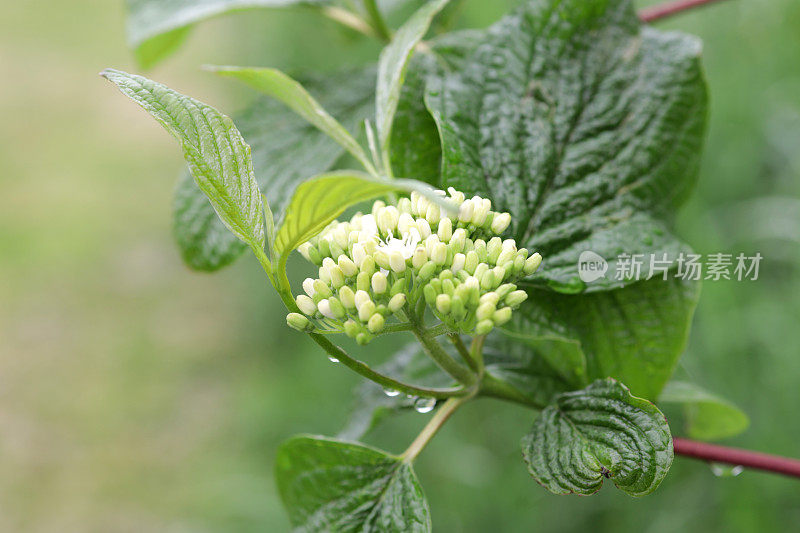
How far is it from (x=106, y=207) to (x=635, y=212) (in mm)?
3518

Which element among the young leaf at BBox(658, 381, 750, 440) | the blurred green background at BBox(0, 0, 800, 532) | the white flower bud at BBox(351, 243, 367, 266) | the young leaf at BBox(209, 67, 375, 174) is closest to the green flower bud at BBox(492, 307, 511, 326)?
the white flower bud at BBox(351, 243, 367, 266)

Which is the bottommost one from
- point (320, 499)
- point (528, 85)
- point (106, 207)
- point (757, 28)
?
point (106, 207)

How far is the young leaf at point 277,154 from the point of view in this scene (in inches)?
29.1

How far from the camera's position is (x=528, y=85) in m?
0.66

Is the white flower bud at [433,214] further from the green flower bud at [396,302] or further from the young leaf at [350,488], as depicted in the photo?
the young leaf at [350,488]

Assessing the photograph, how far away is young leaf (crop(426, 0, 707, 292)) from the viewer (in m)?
0.63

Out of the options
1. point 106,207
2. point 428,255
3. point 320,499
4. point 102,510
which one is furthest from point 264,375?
point 428,255

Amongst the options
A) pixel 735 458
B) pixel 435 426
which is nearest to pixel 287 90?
pixel 435 426

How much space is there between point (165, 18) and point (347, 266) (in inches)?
20.1

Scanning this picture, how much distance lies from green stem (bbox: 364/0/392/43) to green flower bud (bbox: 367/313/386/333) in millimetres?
497

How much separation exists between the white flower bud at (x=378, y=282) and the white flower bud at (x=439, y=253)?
39 mm

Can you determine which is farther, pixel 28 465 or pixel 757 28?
pixel 28 465

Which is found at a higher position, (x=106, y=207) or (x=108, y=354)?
(x=106, y=207)

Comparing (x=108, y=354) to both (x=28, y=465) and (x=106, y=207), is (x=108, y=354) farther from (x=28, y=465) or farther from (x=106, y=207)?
(x=106, y=207)
